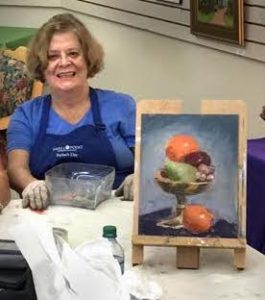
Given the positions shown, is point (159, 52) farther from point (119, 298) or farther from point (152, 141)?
point (119, 298)

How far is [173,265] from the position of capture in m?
1.59

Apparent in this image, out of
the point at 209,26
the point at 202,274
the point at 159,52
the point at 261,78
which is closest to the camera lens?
the point at 202,274

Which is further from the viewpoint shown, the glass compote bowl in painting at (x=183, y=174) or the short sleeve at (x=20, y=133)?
the short sleeve at (x=20, y=133)

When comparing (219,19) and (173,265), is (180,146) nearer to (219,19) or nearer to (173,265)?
(173,265)

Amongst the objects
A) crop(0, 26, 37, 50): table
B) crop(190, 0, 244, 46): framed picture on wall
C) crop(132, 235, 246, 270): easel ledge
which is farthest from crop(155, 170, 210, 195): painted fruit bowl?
crop(0, 26, 37, 50): table

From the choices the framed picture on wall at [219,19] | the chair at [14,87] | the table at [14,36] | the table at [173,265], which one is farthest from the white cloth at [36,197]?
the table at [14,36]

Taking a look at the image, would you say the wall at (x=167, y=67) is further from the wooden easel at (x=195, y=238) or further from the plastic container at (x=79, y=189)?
the wooden easel at (x=195, y=238)

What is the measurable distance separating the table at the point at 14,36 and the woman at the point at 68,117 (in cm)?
186

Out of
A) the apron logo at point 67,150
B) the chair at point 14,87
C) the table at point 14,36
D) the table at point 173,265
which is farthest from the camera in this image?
the table at point 14,36

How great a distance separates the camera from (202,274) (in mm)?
1548

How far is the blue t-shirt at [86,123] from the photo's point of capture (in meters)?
2.54

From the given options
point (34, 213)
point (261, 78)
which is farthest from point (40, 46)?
point (261, 78)

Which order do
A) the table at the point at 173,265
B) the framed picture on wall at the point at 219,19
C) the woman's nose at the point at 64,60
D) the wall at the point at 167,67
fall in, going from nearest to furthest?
the table at the point at 173,265 → the woman's nose at the point at 64,60 → the framed picture on wall at the point at 219,19 → the wall at the point at 167,67

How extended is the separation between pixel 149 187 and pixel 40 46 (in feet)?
4.04
